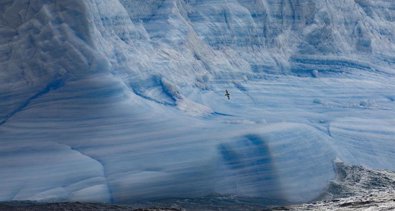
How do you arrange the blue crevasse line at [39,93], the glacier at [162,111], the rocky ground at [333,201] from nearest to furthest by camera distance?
the rocky ground at [333,201], the glacier at [162,111], the blue crevasse line at [39,93]

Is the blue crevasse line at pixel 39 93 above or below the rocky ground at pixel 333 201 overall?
above

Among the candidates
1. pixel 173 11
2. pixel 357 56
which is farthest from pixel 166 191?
pixel 357 56

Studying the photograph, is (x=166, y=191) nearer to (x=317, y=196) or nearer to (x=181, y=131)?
(x=181, y=131)

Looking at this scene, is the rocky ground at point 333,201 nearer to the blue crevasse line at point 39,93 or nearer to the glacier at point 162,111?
the glacier at point 162,111

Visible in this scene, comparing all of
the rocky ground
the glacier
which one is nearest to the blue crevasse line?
the glacier

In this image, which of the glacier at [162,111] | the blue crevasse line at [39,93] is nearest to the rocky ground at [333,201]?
the glacier at [162,111]

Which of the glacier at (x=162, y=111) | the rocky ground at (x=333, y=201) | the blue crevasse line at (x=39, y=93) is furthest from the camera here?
the blue crevasse line at (x=39, y=93)

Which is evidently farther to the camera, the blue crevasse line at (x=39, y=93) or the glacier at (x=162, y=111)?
the blue crevasse line at (x=39, y=93)

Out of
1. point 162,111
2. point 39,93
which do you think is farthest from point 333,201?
point 39,93

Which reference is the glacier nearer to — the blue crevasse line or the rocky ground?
the blue crevasse line
